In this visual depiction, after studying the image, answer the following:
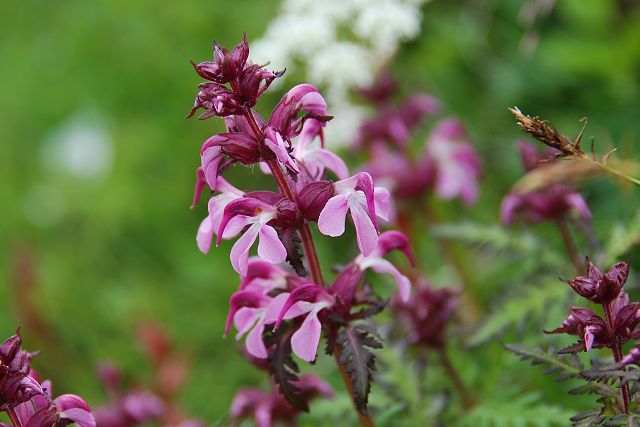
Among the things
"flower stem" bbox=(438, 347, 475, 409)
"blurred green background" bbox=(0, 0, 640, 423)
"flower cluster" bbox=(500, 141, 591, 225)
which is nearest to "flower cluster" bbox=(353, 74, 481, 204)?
"blurred green background" bbox=(0, 0, 640, 423)

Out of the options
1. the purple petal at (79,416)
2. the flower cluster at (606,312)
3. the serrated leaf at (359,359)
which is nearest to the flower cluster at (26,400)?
the purple petal at (79,416)

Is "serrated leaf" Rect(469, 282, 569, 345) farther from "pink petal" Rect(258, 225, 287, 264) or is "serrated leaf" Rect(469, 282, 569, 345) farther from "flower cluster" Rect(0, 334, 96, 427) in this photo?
"flower cluster" Rect(0, 334, 96, 427)

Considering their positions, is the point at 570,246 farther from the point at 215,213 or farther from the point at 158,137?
the point at 158,137

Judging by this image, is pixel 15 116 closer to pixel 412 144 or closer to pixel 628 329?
pixel 412 144

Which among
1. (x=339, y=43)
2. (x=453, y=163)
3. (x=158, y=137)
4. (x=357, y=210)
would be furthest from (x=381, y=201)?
(x=158, y=137)

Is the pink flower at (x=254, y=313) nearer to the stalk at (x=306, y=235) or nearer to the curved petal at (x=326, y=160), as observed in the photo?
the stalk at (x=306, y=235)

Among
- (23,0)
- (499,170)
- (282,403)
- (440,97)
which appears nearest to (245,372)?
(282,403)
